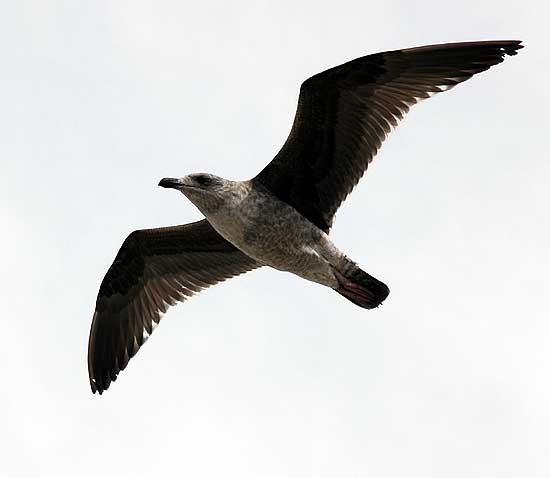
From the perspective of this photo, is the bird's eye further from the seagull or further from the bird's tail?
the bird's tail

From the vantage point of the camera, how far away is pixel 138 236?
53.2 feet

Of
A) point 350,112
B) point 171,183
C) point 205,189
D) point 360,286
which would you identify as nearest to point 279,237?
point 205,189

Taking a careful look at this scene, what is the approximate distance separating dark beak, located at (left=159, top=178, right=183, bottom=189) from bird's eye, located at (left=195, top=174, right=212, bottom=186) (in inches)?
8.5

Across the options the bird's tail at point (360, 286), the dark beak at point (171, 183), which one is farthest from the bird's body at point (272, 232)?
the dark beak at point (171, 183)

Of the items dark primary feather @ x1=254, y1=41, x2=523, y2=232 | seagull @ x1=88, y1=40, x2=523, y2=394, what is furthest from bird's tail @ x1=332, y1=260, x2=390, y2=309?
dark primary feather @ x1=254, y1=41, x2=523, y2=232

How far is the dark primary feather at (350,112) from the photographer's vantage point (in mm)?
13617

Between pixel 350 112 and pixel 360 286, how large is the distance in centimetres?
212

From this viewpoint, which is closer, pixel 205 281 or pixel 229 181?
pixel 229 181

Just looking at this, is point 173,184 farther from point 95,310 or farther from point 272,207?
point 95,310

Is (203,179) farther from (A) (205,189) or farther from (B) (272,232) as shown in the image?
(B) (272,232)

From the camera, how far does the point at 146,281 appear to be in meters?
16.6

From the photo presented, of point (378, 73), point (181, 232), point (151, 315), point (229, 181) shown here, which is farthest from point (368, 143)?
point (151, 315)

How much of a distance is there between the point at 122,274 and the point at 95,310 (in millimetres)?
696

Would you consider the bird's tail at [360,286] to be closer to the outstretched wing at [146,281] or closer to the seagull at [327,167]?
the seagull at [327,167]
